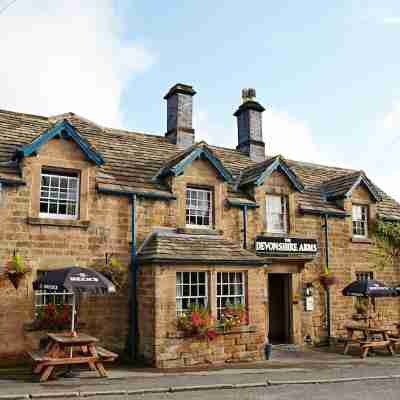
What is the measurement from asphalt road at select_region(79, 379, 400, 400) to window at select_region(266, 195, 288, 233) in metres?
7.13

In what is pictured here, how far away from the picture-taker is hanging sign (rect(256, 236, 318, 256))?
53.8 feet

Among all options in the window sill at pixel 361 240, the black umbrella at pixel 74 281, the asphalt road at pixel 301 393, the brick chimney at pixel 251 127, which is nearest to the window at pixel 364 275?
the window sill at pixel 361 240

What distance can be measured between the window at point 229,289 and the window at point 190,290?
1.68 ft

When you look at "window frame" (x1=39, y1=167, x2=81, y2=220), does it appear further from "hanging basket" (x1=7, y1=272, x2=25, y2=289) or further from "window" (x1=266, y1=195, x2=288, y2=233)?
"window" (x1=266, y1=195, x2=288, y2=233)

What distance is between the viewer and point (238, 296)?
14.4 metres

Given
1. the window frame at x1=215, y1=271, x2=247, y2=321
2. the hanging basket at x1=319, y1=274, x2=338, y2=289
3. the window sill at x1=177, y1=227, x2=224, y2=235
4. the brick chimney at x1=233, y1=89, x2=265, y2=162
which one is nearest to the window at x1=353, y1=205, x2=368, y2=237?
the hanging basket at x1=319, y1=274, x2=338, y2=289

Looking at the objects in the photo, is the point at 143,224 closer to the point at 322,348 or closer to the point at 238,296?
the point at 238,296

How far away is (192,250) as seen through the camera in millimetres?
13875

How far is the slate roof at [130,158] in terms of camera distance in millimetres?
14359

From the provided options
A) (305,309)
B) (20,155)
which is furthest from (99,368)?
(305,309)

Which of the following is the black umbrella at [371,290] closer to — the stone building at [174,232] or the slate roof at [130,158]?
the stone building at [174,232]

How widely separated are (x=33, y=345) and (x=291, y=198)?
407 inches

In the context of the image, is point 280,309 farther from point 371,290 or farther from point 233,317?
point 233,317

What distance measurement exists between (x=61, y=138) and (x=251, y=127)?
9714 millimetres
